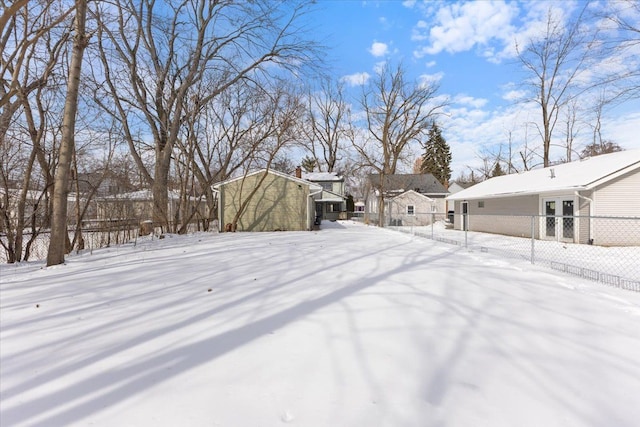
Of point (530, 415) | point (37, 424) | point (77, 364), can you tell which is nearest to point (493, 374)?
point (530, 415)

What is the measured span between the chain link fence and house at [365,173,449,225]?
895 cm

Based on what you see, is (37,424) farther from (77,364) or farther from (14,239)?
(14,239)

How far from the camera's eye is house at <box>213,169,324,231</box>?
1605 cm

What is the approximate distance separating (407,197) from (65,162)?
25.8 m

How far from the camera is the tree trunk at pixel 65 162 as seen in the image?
6.16 metres

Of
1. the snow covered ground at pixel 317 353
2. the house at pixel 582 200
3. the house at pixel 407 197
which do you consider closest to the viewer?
the snow covered ground at pixel 317 353

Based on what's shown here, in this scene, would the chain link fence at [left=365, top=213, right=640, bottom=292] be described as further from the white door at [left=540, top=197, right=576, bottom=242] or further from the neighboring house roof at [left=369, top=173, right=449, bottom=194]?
the neighboring house roof at [left=369, top=173, right=449, bottom=194]

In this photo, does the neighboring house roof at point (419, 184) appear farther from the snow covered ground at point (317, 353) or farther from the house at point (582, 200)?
the snow covered ground at point (317, 353)

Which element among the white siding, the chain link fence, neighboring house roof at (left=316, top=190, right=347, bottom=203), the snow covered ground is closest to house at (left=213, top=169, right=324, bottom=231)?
the chain link fence

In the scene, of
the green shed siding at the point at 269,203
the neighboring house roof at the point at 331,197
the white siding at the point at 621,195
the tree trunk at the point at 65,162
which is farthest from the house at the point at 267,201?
the neighboring house roof at the point at 331,197

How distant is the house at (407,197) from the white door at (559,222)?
9793 millimetres

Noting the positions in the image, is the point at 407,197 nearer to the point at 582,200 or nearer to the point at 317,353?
the point at 582,200

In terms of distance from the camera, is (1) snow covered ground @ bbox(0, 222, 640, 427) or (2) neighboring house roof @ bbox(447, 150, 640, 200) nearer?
(1) snow covered ground @ bbox(0, 222, 640, 427)

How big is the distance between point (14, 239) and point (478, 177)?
→ 55.7m
